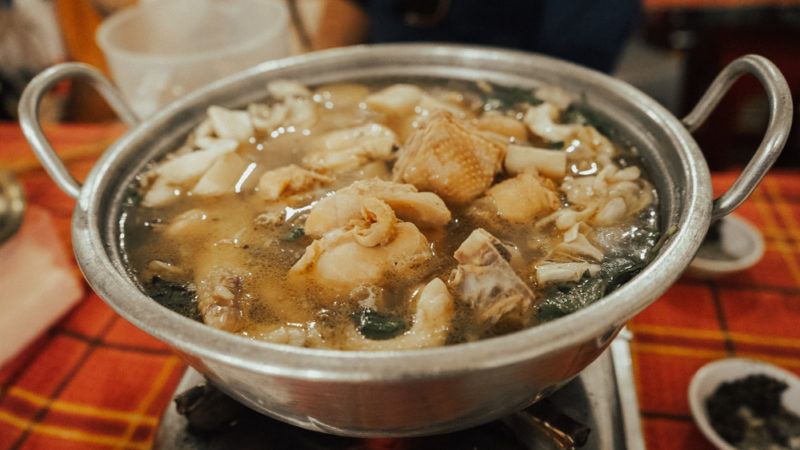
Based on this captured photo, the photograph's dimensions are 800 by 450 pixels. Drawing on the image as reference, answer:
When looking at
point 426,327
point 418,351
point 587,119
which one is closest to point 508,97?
point 587,119

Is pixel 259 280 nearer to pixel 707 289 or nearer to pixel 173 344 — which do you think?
pixel 173 344

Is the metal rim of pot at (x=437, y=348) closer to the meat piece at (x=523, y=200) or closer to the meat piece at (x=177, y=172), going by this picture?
the meat piece at (x=177, y=172)

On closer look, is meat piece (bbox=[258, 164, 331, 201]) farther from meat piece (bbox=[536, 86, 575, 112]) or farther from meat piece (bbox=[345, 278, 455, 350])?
meat piece (bbox=[536, 86, 575, 112])

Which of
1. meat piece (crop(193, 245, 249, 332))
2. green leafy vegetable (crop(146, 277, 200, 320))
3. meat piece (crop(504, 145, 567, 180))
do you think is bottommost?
green leafy vegetable (crop(146, 277, 200, 320))

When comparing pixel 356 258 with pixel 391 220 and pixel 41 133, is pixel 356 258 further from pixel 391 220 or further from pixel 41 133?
pixel 41 133

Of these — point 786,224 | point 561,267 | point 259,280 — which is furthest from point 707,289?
point 259,280

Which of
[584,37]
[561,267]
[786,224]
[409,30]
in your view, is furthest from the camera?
[409,30]

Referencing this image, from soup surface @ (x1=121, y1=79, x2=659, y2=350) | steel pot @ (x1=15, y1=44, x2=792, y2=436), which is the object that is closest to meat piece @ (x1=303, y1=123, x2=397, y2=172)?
soup surface @ (x1=121, y1=79, x2=659, y2=350)
